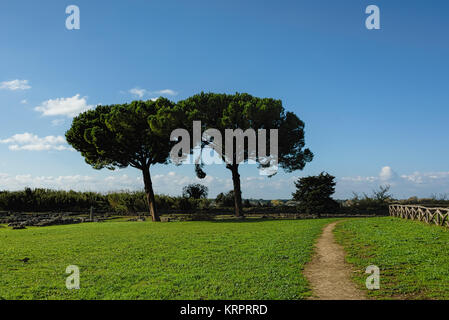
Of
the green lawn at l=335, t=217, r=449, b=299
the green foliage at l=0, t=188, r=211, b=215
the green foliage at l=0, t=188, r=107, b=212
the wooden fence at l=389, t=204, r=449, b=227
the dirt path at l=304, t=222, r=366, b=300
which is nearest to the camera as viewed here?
the dirt path at l=304, t=222, r=366, b=300

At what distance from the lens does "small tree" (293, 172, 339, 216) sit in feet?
115

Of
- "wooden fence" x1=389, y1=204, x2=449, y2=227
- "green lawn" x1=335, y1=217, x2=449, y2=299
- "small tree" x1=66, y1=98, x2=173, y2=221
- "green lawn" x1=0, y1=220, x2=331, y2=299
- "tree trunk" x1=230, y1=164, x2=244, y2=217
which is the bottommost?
"green lawn" x1=0, y1=220, x2=331, y2=299

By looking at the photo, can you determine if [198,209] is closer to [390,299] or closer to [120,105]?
[120,105]

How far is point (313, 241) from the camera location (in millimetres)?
16312

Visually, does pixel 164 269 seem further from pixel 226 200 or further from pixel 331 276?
pixel 226 200

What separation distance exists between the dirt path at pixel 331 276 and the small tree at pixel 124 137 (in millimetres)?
23014

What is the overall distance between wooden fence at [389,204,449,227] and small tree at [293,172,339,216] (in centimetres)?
607

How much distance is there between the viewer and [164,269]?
10977mm

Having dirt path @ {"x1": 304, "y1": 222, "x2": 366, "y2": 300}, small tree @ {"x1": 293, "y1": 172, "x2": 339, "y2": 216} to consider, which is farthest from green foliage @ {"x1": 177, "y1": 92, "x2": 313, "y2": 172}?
dirt path @ {"x1": 304, "y1": 222, "x2": 366, "y2": 300}

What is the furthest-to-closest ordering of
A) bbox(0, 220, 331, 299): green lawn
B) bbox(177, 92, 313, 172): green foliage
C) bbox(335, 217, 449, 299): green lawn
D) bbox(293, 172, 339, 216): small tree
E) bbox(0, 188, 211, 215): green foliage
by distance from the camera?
bbox(0, 188, 211, 215): green foliage
bbox(293, 172, 339, 216): small tree
bbox(177, 92, 313, 172): green foliage
bbox(0, 220, 331, 299): green lawn
bbox(335, 217, 449, 299): green lawn

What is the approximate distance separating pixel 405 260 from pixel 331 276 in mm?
3258

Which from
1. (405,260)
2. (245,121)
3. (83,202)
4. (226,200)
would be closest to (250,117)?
(245,121)

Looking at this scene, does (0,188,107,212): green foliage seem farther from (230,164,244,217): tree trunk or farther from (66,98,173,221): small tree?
(230,164,244,217): tree trunk

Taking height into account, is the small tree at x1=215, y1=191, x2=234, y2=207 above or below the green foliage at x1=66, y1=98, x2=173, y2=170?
below
